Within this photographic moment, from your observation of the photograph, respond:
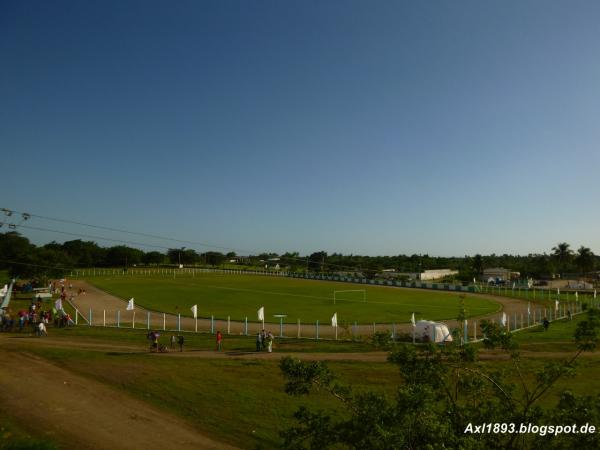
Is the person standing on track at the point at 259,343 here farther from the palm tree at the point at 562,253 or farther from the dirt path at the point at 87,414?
the palm tree at the point at 562,253

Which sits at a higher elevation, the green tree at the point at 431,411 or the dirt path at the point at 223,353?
the green tree at the point at 431,411

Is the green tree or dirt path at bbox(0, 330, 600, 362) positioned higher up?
the green tree

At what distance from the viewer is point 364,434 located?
7.26m

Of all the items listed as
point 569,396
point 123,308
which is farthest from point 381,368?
point 123,308

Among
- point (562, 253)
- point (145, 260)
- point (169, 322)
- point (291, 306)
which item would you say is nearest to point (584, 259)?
point (562, 253)

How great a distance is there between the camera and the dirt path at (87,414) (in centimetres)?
1485

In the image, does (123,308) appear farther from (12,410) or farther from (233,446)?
(233,446)

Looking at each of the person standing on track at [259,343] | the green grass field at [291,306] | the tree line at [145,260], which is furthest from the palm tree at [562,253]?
the person standing on track at [259,343]

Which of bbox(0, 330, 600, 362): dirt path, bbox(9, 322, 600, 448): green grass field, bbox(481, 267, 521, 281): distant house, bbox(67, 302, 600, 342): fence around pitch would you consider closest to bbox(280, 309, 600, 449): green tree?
bbox(9, 322, 600, 448): green grass field

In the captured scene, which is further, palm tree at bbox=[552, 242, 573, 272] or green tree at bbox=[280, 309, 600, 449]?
palm tree at bbox=[552, 242, 573, 272]

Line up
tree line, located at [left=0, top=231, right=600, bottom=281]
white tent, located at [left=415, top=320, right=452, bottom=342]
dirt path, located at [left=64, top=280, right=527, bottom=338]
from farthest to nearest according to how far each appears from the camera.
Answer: tree line, located at [left=0, top=231, right=600, bottom=281], dirt path, located at [left=64, top=280, right=527, bottom=338], white tent, located at [left=415, top=320, right=452, bottom=342]

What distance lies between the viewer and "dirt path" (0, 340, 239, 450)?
585 inches

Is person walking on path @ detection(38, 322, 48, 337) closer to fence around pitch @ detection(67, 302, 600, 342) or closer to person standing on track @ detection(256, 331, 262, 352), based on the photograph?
fence around pitch @ detection(67, 302, 600, 342)

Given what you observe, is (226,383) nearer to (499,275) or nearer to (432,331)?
(432,331)
